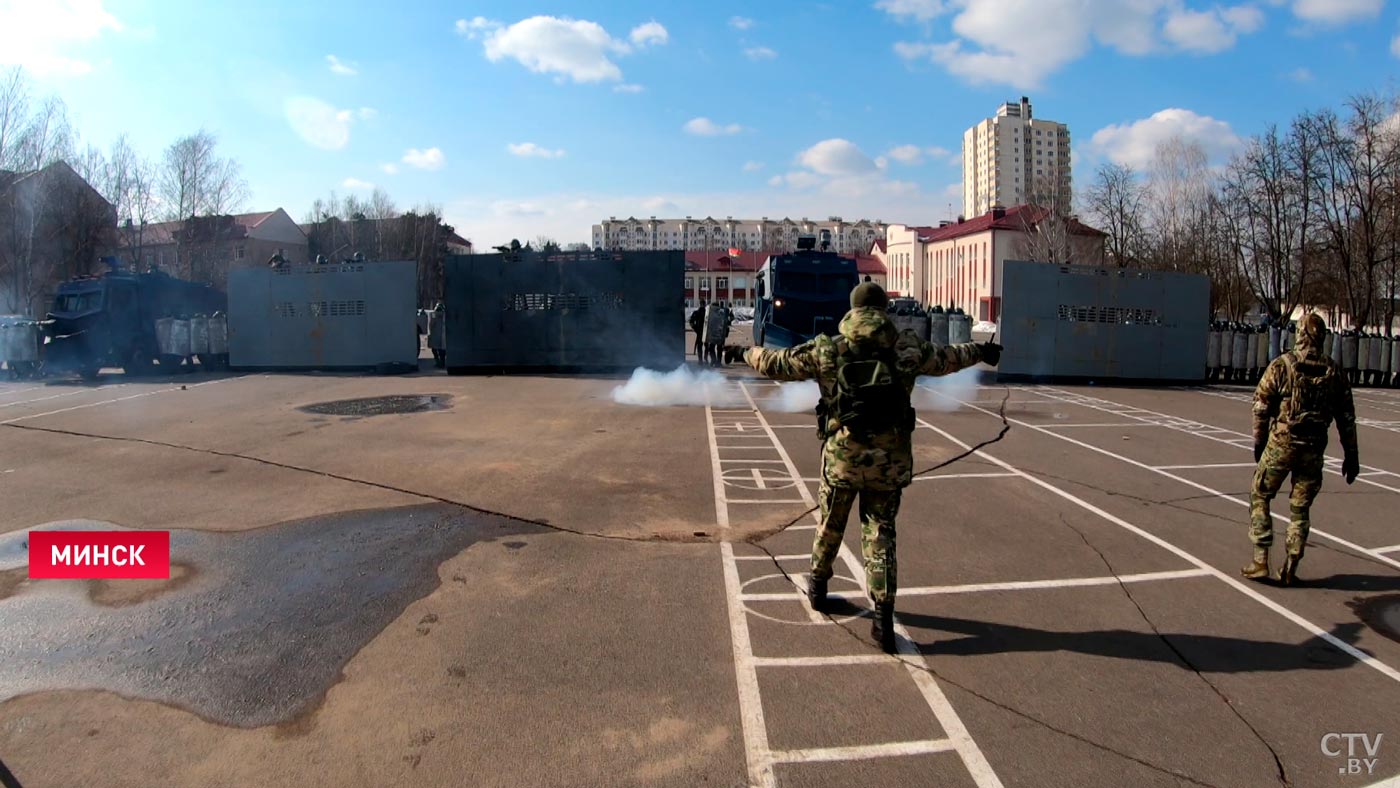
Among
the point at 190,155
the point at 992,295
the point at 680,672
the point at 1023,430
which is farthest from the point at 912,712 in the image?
the point at 992,295

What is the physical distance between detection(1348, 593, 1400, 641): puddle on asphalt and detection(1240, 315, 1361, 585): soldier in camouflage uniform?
0.45 meters

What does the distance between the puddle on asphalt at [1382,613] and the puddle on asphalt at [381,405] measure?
13.2 meters

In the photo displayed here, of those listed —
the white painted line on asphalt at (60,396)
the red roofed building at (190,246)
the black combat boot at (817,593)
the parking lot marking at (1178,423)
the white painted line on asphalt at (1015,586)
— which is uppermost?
the red roofed building at (190,246)

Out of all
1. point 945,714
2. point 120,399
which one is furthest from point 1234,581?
point 120,399

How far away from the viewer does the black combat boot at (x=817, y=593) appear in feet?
16.5

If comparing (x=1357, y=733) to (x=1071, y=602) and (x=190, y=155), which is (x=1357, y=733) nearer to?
(x=1071, y=602)

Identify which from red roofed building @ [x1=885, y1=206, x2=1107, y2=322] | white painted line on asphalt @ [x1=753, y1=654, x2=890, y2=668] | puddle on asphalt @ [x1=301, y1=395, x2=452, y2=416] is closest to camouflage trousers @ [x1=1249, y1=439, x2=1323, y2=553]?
white painted line on asphalt @ [x1=753, y1=654, x2=890, y2=668]

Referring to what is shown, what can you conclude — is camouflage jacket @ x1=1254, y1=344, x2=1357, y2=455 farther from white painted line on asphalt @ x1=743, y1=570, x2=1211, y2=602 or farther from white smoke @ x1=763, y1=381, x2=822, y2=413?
white smoke @ x1=763, y1=381, x2=822, y2=413

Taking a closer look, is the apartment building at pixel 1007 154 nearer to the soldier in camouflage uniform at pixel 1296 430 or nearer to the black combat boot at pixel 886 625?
the soldier in camouflage uniform at pixel 1296 430

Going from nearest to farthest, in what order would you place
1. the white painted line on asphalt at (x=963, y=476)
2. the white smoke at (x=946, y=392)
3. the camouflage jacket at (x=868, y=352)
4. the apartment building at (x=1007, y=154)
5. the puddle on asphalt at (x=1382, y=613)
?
the camouflage jacket at (x=868, y=352) < the puddle on asphalt at (x=1382, y=613) < the white painted line on asphalt at (x=963, y=476) < the white smoke at (x=946, y=392) < the apartment building at (x=1007, y=154)

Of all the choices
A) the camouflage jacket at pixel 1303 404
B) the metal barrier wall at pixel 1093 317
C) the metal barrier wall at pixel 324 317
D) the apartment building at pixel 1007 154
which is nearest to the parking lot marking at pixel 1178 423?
the metal barrier wall at pixel 1093 317

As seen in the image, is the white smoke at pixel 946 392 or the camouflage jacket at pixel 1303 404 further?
the white smoke at pixel 946 392

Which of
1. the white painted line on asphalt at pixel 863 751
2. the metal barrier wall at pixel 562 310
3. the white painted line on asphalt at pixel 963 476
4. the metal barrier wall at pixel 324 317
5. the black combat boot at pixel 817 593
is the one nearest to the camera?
the white painted line on asphalt at pixel 863 751

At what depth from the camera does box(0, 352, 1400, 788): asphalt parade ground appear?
3473mm
